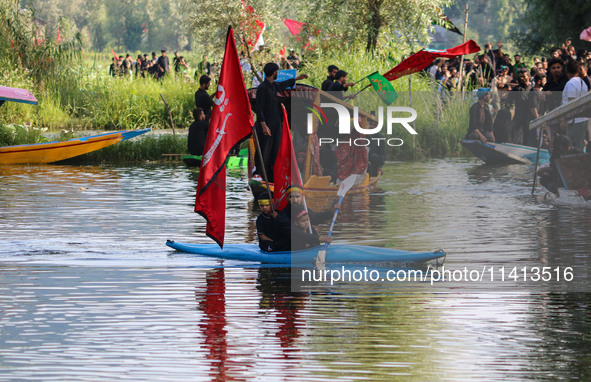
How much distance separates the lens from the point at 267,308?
28.8 feet

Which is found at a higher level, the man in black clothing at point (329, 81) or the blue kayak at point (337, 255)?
the man in black clothing at point (329, 81)

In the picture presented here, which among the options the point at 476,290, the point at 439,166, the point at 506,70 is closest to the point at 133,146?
the point at 439,166

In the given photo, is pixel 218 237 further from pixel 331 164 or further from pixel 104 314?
pixel 331 164

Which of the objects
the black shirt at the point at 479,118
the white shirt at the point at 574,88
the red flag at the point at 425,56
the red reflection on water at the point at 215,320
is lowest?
the red reflection on water at the point at 215,320

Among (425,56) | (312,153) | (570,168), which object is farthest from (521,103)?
(312,153)

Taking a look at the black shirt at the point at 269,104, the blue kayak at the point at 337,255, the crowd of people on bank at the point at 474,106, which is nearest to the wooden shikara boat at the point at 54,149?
the crowd of people on bank at the point at 474,106

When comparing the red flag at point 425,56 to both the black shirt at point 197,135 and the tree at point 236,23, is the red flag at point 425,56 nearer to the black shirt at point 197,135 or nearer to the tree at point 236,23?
the black shirt at point 197,135

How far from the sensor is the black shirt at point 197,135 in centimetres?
1841

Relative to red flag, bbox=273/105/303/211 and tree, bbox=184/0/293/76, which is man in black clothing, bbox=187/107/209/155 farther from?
tree, bbox=184/0/293/76

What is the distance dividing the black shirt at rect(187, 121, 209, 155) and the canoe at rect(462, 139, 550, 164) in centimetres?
705

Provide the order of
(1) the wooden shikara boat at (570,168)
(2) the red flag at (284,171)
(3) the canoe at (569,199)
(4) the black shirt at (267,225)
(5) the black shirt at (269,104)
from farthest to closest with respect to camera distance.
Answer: (3) the canoe at (569,199)
(1) the wooden shikara boat at (570,168)
(5) the black shirt at (269,104)
(2) the red flag at (284,171)
(4) the black shirt at (267,225)

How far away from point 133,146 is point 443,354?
18.1 metres

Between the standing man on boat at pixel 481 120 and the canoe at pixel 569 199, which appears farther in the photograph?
the standing man on boat at pixel 481 120

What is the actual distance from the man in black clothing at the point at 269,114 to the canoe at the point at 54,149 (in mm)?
8812
